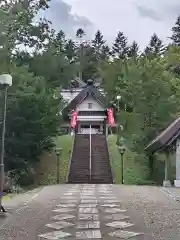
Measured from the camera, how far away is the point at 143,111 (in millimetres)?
28828

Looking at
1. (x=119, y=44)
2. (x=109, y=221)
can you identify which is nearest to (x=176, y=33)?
(x=119, y=44)

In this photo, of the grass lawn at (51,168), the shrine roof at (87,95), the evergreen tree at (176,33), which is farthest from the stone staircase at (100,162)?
the evergreen tree at (176,33)

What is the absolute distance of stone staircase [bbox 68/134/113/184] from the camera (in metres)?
29.5

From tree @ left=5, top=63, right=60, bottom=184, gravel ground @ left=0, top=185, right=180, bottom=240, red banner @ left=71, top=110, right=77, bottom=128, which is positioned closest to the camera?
gravel ground @ left=0, top=185, right=180, bottom=240

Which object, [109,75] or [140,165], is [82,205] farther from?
[109,75]

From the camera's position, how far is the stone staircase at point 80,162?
29.6 m

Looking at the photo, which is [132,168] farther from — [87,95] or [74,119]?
[87,95]

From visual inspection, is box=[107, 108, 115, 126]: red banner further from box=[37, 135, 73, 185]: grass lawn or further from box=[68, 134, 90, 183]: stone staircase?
box=[37, 135, 73, 185]: grass lawn

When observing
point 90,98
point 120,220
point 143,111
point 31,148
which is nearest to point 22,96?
point 31,148

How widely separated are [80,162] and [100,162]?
1.42 meters

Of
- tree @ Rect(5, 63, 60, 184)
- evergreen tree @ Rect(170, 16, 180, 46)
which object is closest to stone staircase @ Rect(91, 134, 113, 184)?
tree @ Rect(5, 63, 60, 184)

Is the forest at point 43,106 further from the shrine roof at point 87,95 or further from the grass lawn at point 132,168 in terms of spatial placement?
the shrine roof at point 87,95

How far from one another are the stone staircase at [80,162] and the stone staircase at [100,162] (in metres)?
0.46

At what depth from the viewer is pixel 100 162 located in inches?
1291
